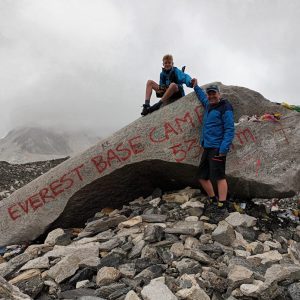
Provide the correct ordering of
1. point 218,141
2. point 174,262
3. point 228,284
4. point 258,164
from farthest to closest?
1. point 258,164
2. point 218,141
3. point 174,262
4. point 228,284

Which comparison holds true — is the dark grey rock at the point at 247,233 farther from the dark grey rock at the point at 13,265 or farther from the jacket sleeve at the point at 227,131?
the dark grey rock at the point at 13,265

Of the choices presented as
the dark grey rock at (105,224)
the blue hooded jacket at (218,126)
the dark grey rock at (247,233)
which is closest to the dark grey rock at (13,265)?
the dark grey rock at (105,224)

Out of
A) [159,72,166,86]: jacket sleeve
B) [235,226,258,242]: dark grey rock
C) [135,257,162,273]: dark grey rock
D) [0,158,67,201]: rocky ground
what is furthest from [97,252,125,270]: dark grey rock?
[0,158,67,201]: rocky ground

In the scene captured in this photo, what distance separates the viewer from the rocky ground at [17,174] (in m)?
29.3

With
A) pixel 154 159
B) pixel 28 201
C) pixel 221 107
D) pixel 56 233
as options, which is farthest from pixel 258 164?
pixel 28 201

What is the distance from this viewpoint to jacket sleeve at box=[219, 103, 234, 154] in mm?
8109

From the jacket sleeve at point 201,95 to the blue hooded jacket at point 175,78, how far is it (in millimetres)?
278

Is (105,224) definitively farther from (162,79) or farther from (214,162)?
(162,79)

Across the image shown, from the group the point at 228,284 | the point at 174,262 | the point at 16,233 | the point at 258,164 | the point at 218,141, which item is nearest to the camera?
the point at 228,284

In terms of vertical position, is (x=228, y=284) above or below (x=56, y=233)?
below

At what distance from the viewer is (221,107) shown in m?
8.46

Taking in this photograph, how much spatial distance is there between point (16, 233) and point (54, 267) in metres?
3.55

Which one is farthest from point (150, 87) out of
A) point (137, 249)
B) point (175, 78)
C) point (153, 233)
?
point (137, 249)

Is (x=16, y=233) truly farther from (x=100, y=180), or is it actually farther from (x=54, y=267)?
(x=54, y=267)
